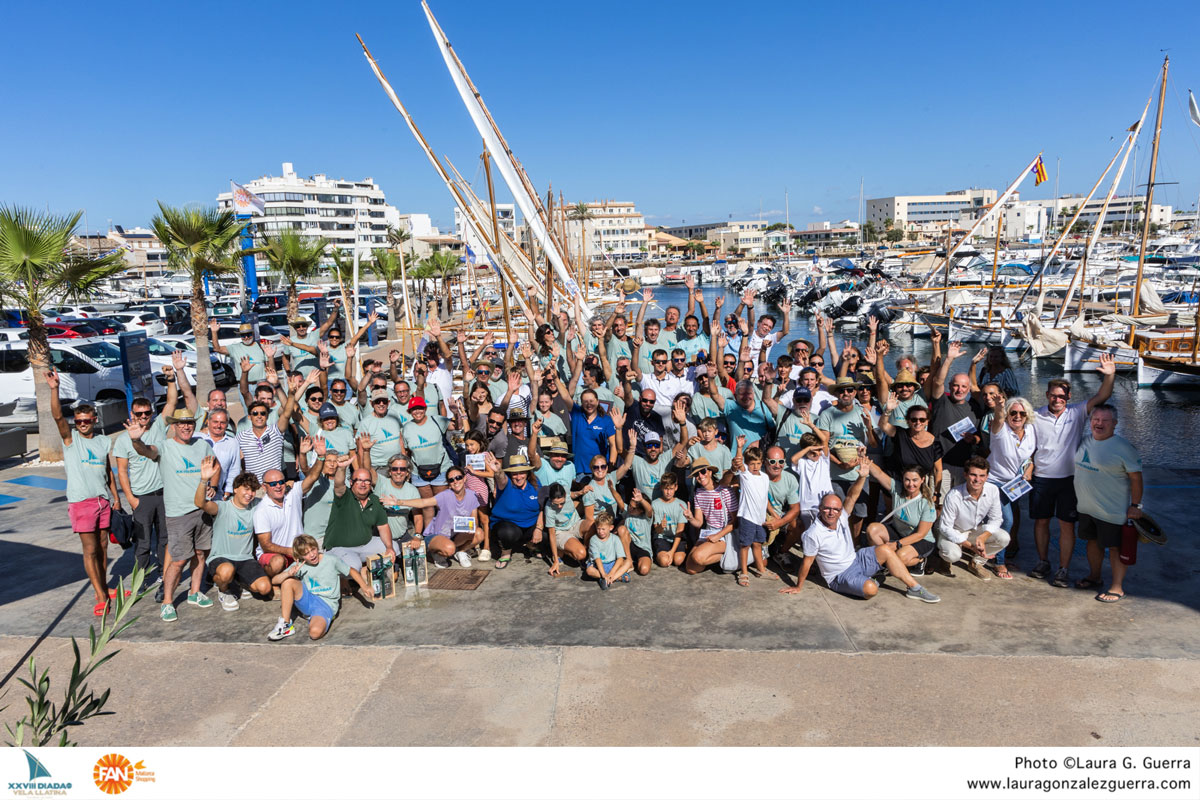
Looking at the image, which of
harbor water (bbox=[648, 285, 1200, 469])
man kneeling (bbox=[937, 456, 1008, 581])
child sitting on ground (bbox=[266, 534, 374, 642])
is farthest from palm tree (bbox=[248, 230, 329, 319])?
man kneeling (bbox=[937, 456, 1008, 581])

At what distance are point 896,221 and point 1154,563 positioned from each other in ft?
627

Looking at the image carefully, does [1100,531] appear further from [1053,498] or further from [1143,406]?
[1143,406]

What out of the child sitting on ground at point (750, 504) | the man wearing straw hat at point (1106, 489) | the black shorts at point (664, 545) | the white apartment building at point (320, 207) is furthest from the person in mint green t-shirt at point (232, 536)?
the white apartment building at point (320, 207)

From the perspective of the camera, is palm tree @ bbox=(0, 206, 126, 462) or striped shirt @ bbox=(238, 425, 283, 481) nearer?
striped shirt @ bbox=(238, 425, 283, 481)

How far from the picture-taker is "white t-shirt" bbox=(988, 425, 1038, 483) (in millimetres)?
7078

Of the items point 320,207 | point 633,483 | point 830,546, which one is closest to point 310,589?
point 633,483

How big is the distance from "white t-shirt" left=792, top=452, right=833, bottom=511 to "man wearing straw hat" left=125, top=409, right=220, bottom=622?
5311 mm

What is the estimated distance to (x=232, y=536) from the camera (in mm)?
6898

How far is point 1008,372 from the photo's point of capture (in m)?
8.45

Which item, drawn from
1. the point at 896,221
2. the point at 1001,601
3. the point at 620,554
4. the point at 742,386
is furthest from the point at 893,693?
the point at 896,221

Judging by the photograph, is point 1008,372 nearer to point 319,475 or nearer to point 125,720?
point 319,475

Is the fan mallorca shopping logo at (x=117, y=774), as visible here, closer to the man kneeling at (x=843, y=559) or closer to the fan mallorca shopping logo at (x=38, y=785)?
the fan mallorca shopping logo at (x=38, y=785)

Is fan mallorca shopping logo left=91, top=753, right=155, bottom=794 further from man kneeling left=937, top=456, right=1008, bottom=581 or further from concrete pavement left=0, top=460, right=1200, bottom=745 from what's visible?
man kneeling left=937, top=456, right=1008, bottom=581

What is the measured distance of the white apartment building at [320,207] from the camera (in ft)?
342
